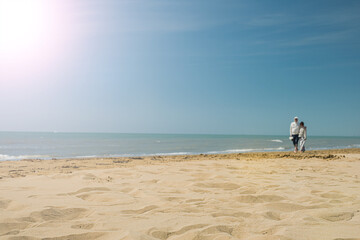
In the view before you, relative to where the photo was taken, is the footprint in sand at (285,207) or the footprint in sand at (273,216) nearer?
the footprint in sand at (273,216)

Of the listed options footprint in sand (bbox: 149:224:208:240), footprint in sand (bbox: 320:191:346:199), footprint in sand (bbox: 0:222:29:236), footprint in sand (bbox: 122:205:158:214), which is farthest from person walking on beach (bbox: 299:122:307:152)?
footprint in sand (bbox: 0:222:29:236)

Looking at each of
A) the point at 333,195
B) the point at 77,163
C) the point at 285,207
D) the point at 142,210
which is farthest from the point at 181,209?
the point at 77,163

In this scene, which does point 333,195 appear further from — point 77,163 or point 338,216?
point 77,163

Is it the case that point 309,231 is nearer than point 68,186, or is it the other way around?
point 309,231

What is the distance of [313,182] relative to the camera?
14.8 feet

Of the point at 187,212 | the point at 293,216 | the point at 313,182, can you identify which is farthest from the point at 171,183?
the point at 313,182

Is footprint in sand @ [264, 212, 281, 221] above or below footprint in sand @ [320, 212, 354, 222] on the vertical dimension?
below

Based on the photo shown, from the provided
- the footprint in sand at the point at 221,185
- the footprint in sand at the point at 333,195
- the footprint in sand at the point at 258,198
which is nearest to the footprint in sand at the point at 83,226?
the footprint in sand at the point at 258,198

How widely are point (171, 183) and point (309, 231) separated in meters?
2.59

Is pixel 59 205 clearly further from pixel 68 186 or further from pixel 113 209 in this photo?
pixel 68 186

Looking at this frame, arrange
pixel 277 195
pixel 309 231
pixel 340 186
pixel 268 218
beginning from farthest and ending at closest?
pixel 340 186
pixel 277 195
pixel 268 218
pixel 309 231

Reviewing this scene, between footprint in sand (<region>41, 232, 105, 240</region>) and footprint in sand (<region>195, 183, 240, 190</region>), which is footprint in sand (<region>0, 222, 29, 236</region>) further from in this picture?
footprint in sand (<region>195, 183, 240, 190</region>)

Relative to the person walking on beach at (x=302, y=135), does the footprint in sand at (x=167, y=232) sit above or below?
below

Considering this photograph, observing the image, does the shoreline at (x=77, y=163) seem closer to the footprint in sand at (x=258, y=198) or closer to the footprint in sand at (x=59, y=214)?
the footprint in sand at (x=59, y=214)
